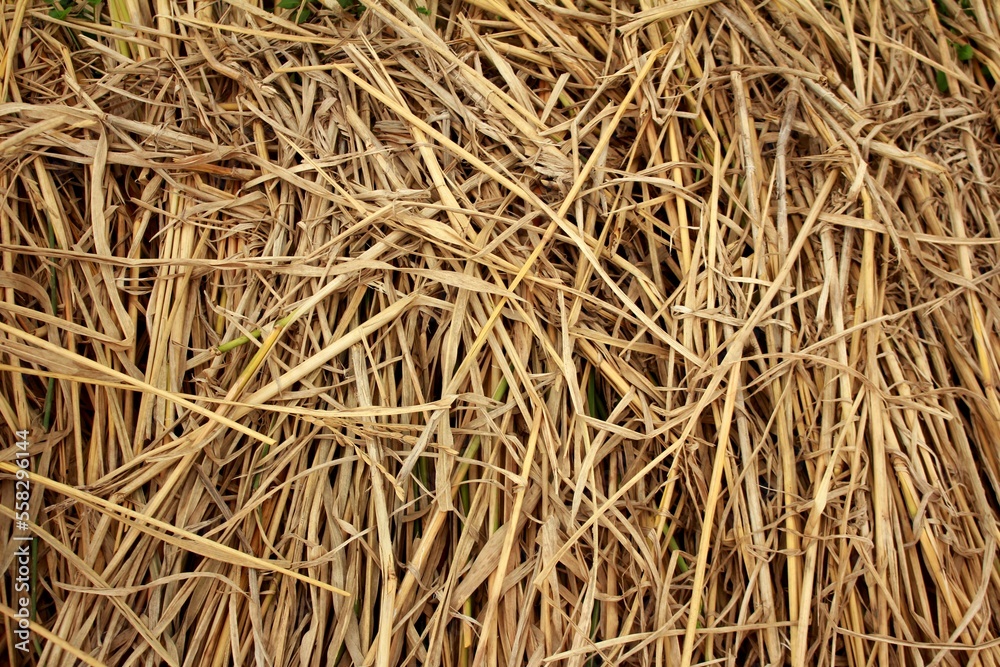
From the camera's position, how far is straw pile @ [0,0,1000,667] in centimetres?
76

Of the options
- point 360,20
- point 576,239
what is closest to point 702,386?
point 576,239

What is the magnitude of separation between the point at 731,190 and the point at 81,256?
2.66 ft

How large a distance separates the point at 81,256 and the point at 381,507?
47 centimetres

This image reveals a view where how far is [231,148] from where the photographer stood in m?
0.84

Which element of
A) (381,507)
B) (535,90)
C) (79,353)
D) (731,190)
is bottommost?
(381,507)

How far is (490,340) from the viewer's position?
797 mm

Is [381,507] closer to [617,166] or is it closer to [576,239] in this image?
[576,239]

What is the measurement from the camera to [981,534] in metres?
0.82

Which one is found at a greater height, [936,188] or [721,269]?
[936,188]

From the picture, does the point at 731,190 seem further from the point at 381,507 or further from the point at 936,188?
the point at 381,507

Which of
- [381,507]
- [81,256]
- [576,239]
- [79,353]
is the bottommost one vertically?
[381,507]

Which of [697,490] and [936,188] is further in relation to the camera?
[936,188]

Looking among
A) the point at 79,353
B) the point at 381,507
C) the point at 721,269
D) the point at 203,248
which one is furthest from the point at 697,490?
the point at 79,353

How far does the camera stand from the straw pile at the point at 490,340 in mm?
760
